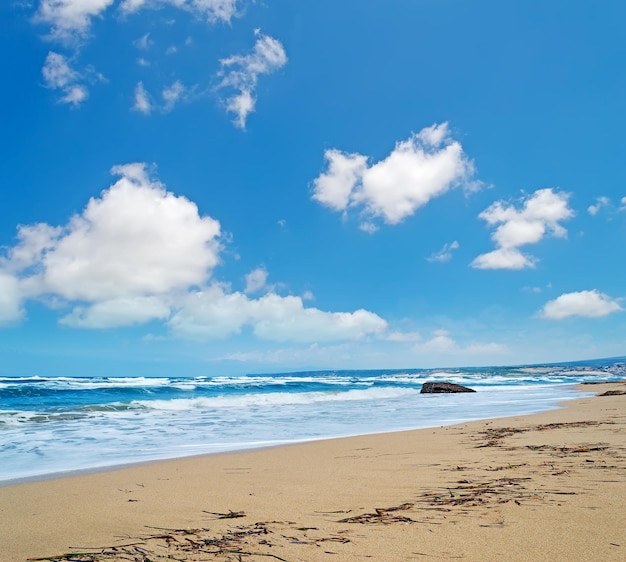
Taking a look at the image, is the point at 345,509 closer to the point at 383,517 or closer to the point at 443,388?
the point at 383,517

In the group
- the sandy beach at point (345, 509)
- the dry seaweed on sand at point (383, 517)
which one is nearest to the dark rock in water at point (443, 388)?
the sandy beach at point (345, 509)

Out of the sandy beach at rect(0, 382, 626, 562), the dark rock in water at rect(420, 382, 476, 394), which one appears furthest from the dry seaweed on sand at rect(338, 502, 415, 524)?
the dark rock in water at rect(420, 382, 476, 394)

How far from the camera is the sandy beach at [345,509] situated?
8.91 feet

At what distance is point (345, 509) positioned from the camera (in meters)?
3.65

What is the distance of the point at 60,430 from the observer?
12109 millimetres

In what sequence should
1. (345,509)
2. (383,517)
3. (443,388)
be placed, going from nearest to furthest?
1. (383,517)
2. (345,509)
3. (443,388)

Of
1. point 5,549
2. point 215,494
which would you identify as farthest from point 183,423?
point 5,549

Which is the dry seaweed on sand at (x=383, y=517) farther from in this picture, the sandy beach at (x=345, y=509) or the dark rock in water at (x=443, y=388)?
the dark rock in water at (x=443, y=388)

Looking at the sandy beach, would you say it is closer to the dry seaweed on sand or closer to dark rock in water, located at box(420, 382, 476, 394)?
the dry seaweed on sand

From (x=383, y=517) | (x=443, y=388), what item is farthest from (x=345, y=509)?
(x=443, y=388)

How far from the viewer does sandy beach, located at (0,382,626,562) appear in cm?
272

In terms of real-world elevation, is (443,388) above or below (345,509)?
below

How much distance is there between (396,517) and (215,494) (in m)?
2.08

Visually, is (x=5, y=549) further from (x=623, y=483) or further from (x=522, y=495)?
(x=623, y=483)
